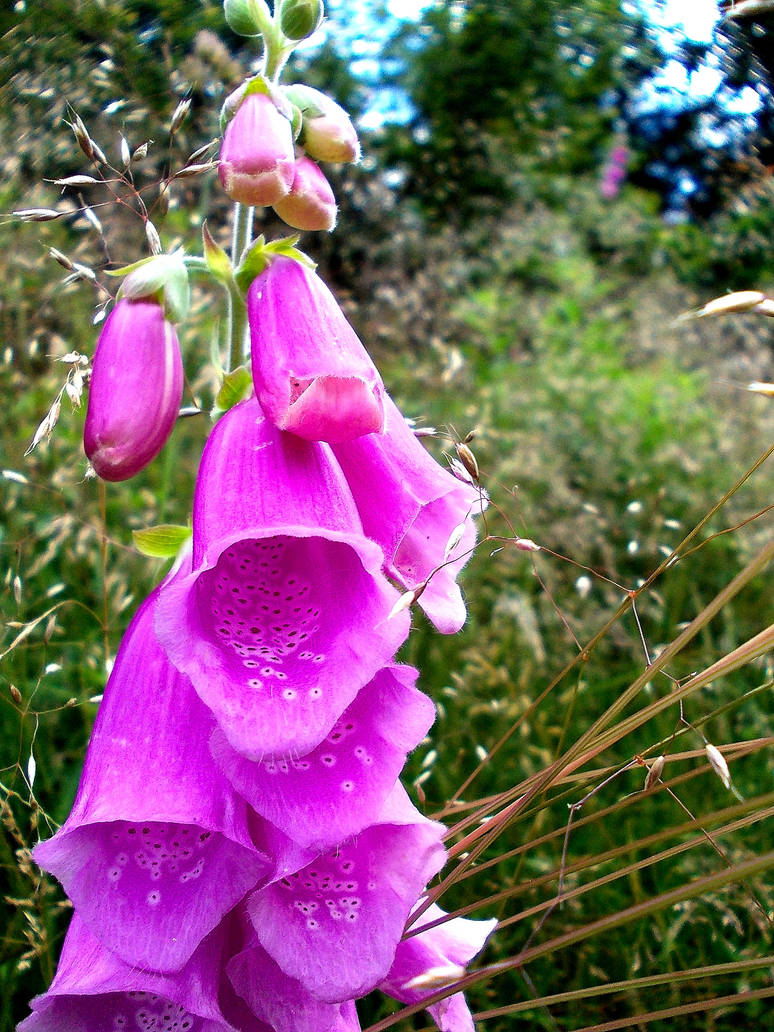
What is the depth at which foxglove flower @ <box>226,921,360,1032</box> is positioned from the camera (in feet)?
2.66

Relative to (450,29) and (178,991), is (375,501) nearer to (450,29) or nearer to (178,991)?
(178,991)

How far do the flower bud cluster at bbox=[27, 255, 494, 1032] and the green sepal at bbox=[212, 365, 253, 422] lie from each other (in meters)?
0.08

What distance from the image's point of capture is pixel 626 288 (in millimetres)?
5141

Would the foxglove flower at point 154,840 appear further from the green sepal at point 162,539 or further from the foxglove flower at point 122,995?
the green sepal at point 162,539

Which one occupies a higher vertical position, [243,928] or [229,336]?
[229,336]

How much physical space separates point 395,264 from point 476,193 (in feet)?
3.48

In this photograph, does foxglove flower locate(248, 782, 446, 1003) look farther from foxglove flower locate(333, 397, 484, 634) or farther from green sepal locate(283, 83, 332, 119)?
green sepal locate(283, 83, 332, 119)

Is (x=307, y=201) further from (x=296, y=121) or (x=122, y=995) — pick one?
(x=122, y=995)

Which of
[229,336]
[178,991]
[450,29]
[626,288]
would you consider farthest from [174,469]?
[626,288]

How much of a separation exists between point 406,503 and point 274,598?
17cm

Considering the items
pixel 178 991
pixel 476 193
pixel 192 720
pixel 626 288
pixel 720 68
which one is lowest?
pixel 626 288

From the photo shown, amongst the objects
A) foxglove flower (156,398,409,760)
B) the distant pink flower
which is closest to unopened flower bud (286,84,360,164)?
foxglove flower (156,398,409,760)

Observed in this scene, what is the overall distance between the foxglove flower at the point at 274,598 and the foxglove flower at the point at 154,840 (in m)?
0.11

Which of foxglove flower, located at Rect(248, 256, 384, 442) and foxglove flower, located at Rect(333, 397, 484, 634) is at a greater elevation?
foxglove flower, located at Rect(248, 256, 384, 442)
